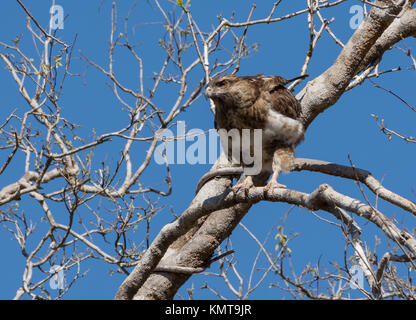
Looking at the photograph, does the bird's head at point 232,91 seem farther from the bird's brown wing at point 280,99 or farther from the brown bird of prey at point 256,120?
the bird's brown wing at point 280,99

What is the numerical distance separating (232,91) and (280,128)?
54cm

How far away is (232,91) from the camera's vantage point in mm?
5266

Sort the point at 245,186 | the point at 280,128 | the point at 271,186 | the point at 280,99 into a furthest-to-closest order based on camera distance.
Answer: the point at 280,99 < the point at 280,128 < the point at 245,186 < the point at 271,186

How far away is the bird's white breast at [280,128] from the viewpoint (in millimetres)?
5195

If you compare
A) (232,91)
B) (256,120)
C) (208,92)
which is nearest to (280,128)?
A: (256,120)

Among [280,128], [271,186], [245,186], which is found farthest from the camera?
[280,128]

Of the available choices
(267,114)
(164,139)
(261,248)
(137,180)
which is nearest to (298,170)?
(267,114)

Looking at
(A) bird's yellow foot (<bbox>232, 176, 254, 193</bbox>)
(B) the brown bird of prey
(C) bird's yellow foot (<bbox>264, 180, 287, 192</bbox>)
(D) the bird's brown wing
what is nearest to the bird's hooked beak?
(B) the brown bird of prey

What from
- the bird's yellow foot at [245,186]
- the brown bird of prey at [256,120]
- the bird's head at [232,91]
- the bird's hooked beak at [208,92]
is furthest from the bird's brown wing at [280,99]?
the bird's yellow foot at [245,186]

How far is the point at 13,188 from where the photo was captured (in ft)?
24.5

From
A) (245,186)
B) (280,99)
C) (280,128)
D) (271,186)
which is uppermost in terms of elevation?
(280,99)

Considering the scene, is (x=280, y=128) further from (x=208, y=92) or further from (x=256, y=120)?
(x=208, y=92)

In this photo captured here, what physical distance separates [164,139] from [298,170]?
227 cm
